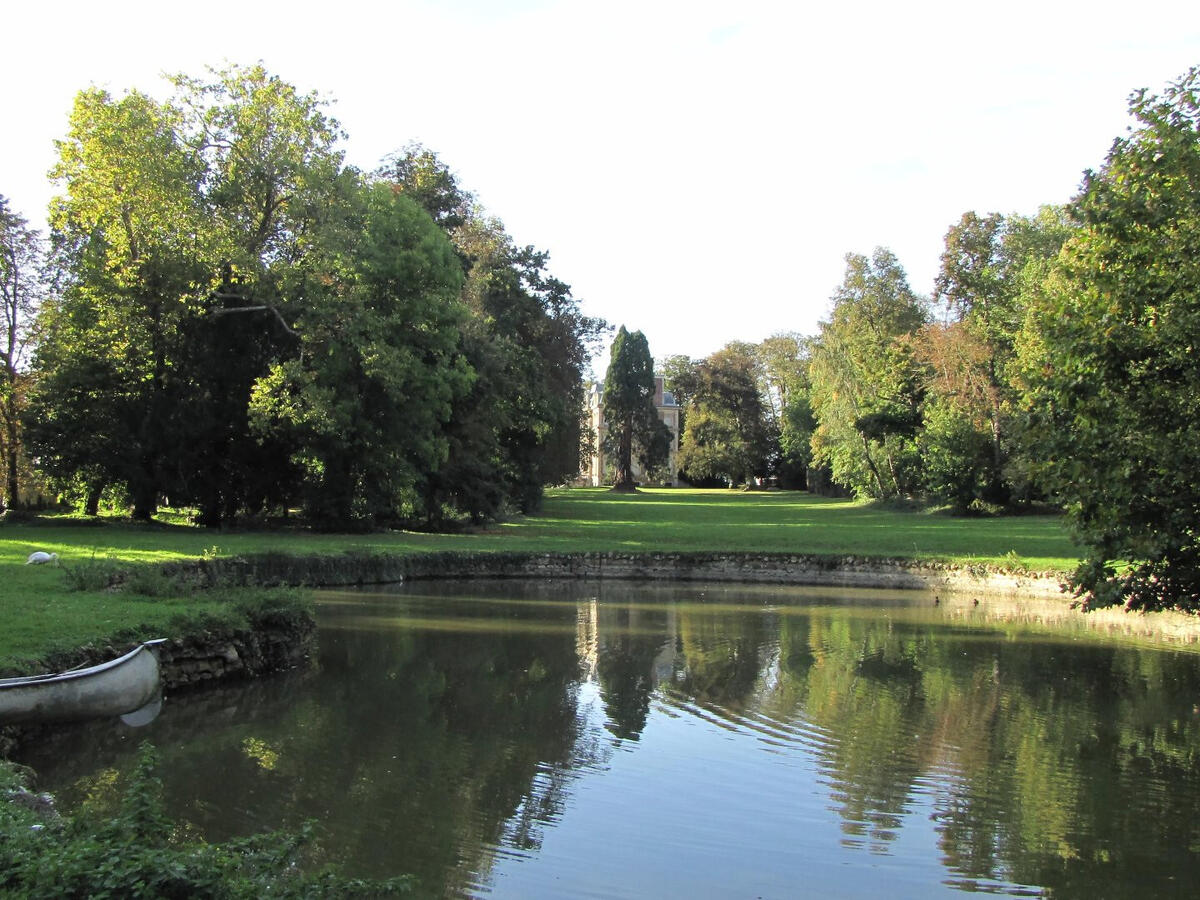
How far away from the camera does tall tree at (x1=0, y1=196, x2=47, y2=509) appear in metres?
36.2

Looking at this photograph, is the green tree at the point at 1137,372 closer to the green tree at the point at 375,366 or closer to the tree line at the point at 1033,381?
the tree line at the point at 1033,381

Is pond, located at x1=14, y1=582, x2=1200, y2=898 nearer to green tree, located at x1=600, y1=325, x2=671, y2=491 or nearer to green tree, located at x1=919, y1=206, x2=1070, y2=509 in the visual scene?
green tree, located at x1=919, y1=206, x2=1070, y2=509

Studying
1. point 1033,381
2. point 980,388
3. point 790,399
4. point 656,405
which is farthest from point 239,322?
point 656,405

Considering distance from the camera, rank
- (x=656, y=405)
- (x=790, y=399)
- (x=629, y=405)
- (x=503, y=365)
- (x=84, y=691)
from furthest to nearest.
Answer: (x=656, y=405), (x=790, y=399), (x=629, y=405), (x=503, y=365), (x=84, y=691)

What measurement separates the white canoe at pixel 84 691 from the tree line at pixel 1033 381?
11.0m

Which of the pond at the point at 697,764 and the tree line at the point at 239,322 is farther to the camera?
the tree line at the point at 239,322

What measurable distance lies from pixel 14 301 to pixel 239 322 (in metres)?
10.5

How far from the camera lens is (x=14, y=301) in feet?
121

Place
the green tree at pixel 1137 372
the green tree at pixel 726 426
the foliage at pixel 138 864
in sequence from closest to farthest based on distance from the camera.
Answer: the foliage at pixel 138 864, the green tree at pixel 1137 372, the green tree at pixel 726 426

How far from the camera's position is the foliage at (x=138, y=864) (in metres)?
4.74

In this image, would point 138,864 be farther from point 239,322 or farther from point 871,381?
point 871,381

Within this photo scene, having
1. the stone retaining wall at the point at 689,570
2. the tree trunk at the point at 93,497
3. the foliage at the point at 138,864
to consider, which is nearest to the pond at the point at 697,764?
A: the foliage at the point at 138,864

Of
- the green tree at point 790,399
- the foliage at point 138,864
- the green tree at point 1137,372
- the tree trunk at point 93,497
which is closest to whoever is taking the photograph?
the foliage at point 138,864

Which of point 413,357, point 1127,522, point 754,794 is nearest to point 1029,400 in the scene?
point 1127,522
